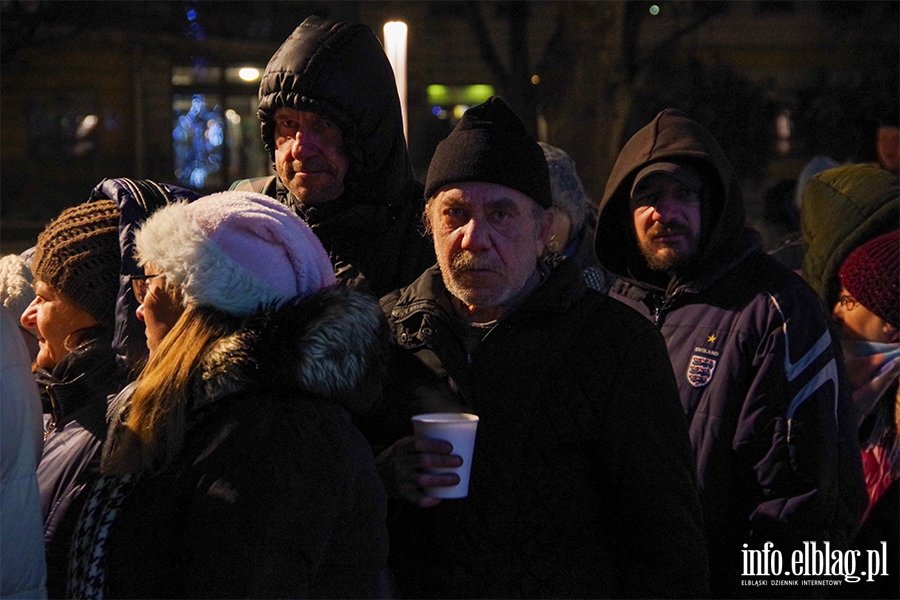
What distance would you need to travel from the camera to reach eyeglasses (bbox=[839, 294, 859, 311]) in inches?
166

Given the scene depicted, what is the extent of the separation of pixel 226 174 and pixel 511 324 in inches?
1188

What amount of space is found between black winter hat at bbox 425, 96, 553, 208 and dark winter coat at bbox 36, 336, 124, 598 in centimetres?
106

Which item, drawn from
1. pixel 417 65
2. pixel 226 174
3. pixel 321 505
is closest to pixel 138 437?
pixel 321 505

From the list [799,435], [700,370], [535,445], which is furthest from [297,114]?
[799,435]

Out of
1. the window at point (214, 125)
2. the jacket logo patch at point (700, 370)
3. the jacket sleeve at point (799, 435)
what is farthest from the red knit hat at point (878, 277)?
the window at point (214, 125)

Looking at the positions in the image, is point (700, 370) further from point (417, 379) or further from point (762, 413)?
point (417, 379)

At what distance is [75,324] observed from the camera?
2836 millimetres

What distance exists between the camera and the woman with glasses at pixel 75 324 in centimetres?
260

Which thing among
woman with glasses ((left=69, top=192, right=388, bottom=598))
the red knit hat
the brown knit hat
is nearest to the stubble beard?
woman with glasses ((left=69, top=192, right=388, bottom=598))

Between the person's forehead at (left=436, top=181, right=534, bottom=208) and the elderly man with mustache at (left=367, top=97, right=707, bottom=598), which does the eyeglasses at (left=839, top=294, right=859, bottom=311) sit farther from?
the person's forehead at (left=436, top=181, right=534, bottom=208)

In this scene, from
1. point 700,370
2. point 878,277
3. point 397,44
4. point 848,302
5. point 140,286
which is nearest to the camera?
point 140,286

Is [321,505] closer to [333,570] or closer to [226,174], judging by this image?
[333,570]

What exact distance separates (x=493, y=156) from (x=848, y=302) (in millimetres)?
2089

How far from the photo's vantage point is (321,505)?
2.05 metres
